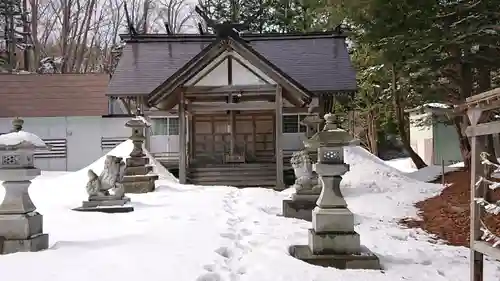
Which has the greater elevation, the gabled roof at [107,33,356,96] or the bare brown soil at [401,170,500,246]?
the gabled roof at [107,33,356,96]

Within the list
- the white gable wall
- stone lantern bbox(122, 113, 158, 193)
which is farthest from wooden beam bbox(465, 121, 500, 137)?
the white gable wall

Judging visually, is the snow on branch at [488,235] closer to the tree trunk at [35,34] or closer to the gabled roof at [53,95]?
the gabled roof at [53,95]

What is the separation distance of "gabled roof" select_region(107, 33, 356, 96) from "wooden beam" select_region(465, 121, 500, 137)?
1327 centimetres

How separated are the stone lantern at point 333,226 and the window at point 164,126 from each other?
1486cm

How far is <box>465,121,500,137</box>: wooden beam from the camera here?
14.9ft

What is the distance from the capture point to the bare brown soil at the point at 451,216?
368 inches

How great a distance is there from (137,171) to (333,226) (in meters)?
8.31

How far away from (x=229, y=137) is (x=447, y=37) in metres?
11.5

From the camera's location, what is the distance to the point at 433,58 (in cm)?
1186

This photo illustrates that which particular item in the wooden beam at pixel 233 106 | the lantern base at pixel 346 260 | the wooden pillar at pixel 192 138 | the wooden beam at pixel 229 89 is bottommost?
the lantern base at pixel 346 260

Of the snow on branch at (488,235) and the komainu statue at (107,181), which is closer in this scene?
the snow on branch at (488,235)

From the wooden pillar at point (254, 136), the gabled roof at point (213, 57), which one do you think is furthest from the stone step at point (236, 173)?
the wooden pillar at point (254, 136)

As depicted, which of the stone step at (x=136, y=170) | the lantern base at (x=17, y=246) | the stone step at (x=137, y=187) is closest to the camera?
the lantern base at (x=17, y=246)

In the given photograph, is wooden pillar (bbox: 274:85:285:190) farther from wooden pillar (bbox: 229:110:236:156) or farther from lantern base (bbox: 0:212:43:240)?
lantern base (bbox: 0:212:43:240)
